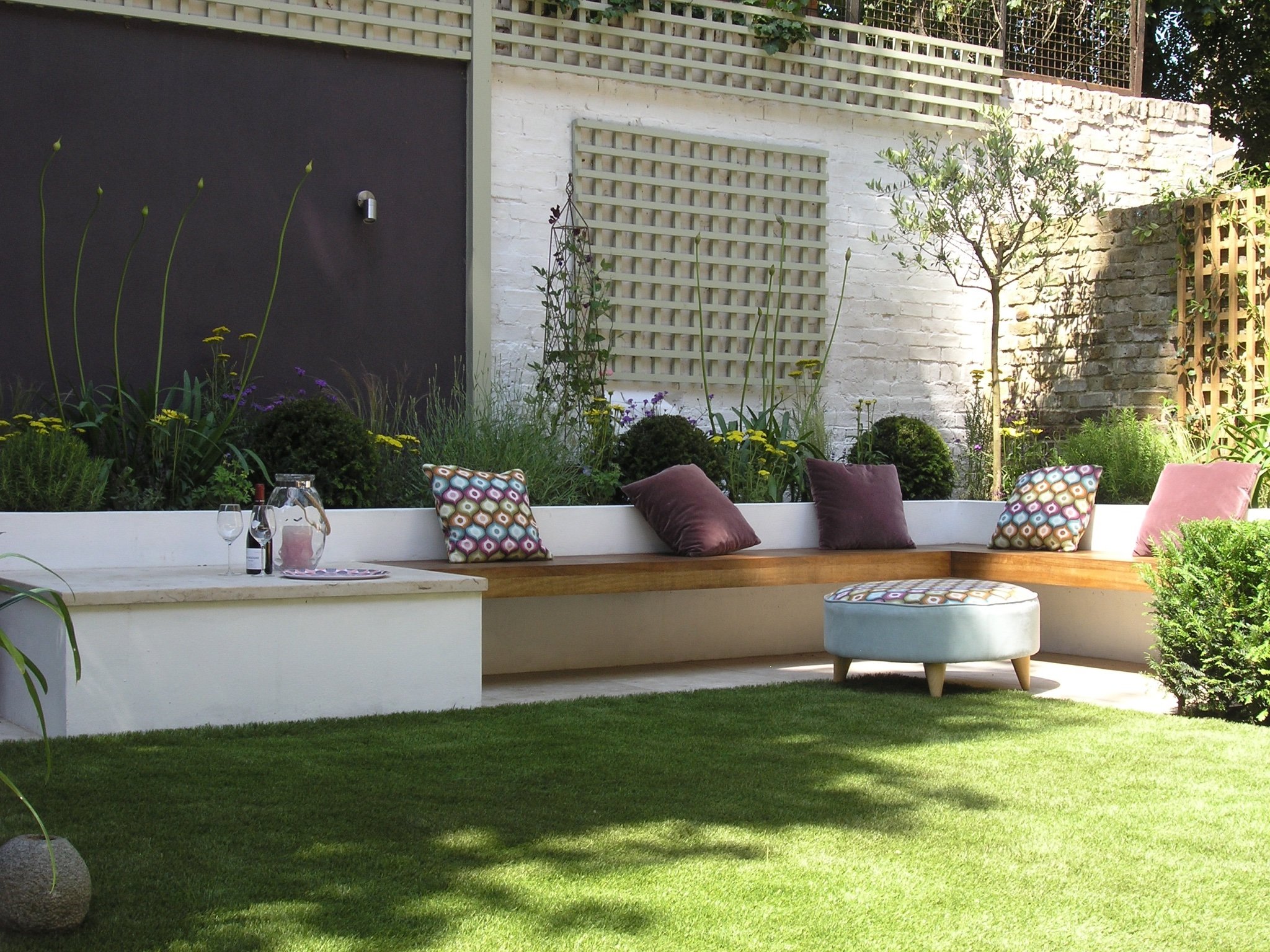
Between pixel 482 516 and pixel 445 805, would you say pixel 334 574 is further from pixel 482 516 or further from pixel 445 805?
pixel 445 805

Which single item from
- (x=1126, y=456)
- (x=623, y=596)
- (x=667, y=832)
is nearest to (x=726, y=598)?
(x=623, y=596)

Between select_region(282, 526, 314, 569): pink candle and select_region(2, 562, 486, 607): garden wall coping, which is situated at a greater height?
select_region(282, 526, 314, 569): pink candle

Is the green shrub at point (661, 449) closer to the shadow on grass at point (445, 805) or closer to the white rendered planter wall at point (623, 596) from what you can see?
the white rendered planter wall at point (623, 596)

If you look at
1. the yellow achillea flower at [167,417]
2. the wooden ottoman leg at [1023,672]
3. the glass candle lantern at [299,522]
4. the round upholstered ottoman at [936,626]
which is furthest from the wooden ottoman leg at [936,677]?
the yellow achillea flower at [167,417]

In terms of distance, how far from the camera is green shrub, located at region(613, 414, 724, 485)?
21.2 feet

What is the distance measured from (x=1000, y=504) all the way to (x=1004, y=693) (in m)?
2.10

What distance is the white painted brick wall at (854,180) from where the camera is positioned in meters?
7.40

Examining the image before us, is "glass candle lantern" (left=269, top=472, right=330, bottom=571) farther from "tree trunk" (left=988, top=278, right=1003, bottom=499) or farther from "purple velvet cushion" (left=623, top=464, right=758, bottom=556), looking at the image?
"tree trunk" (left=988, top=278, right=1003, bottom=499)

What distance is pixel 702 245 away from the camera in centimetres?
796

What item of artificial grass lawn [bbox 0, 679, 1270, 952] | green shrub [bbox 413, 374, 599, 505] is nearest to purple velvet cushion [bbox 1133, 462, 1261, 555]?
artificial grass lawn [bbox 0, 679, 1270, 952]

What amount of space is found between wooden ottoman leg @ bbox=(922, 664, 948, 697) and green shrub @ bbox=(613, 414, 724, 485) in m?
1.87

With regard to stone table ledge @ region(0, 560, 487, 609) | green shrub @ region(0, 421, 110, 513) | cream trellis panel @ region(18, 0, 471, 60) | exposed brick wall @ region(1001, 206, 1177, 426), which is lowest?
stone table ledge @ region(0, 560, 487, 609)

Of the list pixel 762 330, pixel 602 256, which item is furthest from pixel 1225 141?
pixel 602 256

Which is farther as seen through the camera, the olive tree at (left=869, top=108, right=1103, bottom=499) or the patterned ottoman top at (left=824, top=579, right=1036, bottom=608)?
the olive tree at (left=869, top=108, right=1103, bottom=499)
